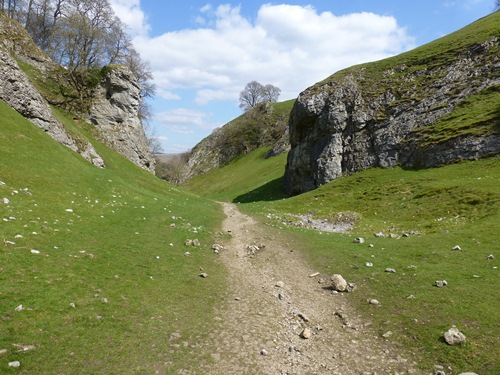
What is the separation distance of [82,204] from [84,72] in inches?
2343

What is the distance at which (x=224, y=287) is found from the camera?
16031 millimetres

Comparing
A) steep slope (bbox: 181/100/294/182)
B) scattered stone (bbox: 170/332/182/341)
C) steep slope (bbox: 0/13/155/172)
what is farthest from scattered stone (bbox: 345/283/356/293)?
steep slope (bbox: 181/100/294/182)

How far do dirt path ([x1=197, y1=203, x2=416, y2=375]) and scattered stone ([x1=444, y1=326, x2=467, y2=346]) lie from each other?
1728 millimetres

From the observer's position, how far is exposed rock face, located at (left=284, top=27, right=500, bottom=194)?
168ft

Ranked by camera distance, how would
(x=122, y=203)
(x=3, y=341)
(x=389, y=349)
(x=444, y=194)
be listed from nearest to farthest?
(x=3, y=341) < (x=389, y=349) < (x=122, y=203) < (x=444, y=194)

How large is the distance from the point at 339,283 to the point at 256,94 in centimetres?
18988

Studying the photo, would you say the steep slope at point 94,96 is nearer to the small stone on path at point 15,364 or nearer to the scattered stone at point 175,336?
the scattered stone at point 175,336

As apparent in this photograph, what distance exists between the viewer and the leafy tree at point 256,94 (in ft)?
639

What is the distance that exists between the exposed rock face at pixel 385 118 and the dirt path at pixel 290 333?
42.1m

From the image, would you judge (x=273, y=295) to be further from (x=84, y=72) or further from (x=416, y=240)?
(x=84, y=72)

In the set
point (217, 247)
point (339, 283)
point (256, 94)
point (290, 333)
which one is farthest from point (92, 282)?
point (256, 94)

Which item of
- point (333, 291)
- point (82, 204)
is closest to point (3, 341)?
point (333, 291)

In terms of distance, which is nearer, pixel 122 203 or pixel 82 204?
pixel 82 204

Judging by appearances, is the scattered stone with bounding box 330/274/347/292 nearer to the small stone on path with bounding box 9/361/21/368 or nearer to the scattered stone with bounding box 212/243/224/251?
the scattered stone with bounding box 212/243/224/251
